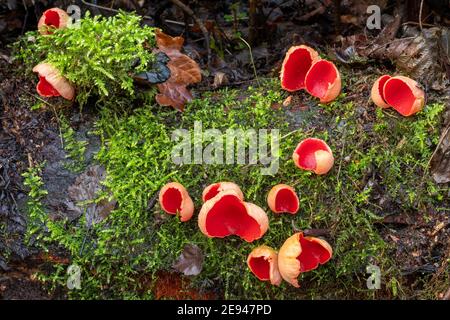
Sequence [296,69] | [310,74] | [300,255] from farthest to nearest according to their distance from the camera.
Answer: [296,69], [310,74], [300,255]

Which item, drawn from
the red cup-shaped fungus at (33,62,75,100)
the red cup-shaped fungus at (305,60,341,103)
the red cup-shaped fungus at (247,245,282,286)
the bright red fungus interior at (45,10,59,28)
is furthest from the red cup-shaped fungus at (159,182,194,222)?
the bright red fungus interior at (45,10,59,28)

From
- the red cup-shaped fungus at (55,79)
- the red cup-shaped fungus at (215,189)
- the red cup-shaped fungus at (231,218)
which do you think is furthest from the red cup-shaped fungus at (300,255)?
the red cup-shaped fungus at (55,79)

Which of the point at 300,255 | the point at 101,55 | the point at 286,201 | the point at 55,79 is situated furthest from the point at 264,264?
the point at 55,79

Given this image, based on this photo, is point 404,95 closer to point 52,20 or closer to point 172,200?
point 172,200

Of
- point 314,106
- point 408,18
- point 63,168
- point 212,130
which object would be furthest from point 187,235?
point 408,18

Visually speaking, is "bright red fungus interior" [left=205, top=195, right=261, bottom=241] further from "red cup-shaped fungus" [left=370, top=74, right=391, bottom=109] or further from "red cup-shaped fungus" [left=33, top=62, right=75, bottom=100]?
"red cup-shaped fungus" [left=33, top=62, right=75, bottom=100]
